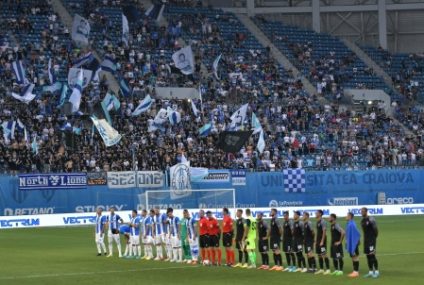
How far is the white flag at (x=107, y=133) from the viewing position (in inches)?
2485

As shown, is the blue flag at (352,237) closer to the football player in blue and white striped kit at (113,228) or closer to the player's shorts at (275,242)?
the player's shorts at (275,242)

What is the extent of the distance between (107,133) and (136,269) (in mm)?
27419

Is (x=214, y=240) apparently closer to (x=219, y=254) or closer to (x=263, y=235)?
(x=219, y=254)

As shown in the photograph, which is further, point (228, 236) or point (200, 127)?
point (200, 127)

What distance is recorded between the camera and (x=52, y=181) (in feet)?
204

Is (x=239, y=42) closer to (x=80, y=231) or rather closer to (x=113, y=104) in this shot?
(x=113, y=104)

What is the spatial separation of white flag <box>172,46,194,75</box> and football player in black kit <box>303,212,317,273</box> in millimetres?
45565

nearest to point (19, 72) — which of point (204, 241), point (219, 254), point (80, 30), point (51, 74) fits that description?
point (51, 74)

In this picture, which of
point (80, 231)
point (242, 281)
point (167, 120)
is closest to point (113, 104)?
point (167, 120)

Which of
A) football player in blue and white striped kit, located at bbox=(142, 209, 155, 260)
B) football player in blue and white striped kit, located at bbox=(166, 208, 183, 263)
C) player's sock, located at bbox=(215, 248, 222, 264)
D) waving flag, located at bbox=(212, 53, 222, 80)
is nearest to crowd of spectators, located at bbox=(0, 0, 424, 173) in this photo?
waving flag, located at bbox=(212, 53, 222, 80)

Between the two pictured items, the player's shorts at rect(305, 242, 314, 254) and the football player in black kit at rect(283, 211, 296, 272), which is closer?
the player's shorts at rect(305, 242, 314, 254)

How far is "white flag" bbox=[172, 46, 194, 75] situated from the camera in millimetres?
78875

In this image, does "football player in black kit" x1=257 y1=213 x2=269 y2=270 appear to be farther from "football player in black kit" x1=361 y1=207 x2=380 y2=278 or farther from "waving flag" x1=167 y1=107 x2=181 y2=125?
"waving flag" x1=167 y1=107 x2=181 y2=125

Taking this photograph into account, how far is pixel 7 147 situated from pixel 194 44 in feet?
89.9
